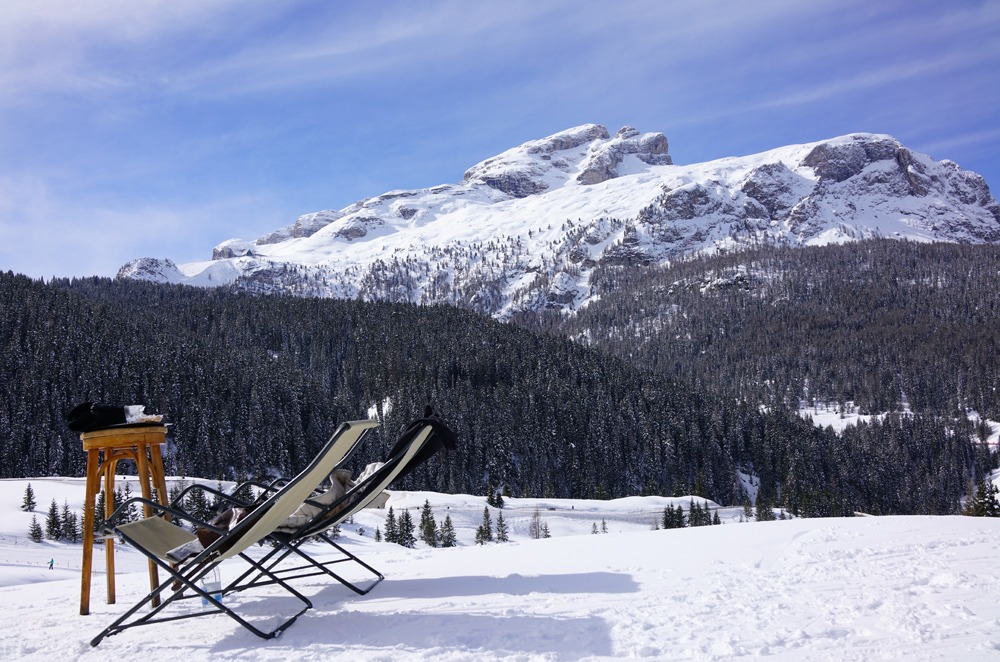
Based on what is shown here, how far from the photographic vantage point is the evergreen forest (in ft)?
249

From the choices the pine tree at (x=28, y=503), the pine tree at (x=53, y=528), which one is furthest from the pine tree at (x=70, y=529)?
the pine tree at (x=28, y=503)

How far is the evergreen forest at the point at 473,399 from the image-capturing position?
75938 mm

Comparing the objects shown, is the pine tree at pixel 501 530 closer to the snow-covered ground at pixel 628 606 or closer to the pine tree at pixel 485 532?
the pine tree at pixel 485 532

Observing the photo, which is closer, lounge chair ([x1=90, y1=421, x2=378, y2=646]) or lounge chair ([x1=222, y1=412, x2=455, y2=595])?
lounge chair ([x1=90, y1=421, x2=378, y2=646])

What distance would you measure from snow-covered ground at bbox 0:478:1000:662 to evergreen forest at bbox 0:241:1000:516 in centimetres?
6269

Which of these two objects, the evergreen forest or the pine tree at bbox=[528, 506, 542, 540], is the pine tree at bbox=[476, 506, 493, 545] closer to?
the pine tree at bbox=[528, 506, 542, 540]

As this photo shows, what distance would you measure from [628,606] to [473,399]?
85181 millimetres

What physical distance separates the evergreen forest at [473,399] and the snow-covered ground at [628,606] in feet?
206

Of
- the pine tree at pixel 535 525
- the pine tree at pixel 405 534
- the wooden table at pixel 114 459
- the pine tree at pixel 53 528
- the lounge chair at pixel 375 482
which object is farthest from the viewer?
the pine tree at pixel 535 525

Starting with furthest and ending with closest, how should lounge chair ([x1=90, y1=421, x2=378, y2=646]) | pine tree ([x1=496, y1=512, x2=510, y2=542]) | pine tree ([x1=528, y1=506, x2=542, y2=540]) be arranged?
pine tree ([x1=528, y1=506, x2=542, y2=540]) → pine tree ([x1=496, y1=512, x2=510, y2=542]) → lounge chair ([x1=90, y1=421, x2=378, y2=646])

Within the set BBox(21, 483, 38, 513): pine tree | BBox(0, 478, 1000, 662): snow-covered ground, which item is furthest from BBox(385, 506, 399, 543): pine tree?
BBox(0, 478, 1000, 662): snow-covered ground

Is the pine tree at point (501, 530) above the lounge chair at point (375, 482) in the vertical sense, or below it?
below

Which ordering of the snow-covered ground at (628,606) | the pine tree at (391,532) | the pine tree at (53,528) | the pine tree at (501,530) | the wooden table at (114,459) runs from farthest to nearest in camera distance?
the pine tree at (501,530), the pine tree at (391,532), the pine tree at (53,528), the wooden table at (114,459), the snow-covered ground at (628,606)

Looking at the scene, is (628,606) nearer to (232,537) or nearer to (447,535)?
(232,537)
